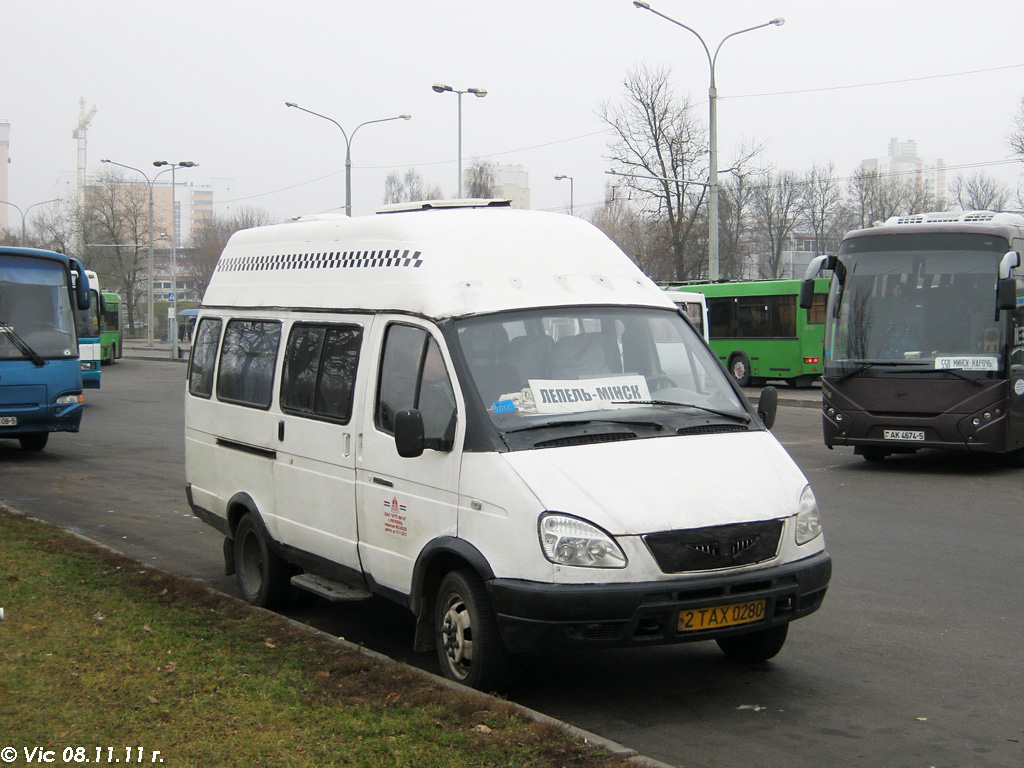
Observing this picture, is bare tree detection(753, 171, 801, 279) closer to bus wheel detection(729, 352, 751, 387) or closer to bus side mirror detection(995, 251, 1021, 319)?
bus wheel detection(729, 352, 751, 387)

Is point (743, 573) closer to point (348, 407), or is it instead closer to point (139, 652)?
point (348, 407)

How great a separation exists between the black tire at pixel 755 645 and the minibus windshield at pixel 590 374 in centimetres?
112

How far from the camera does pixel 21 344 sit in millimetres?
16953

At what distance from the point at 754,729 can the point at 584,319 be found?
2316 millimetres

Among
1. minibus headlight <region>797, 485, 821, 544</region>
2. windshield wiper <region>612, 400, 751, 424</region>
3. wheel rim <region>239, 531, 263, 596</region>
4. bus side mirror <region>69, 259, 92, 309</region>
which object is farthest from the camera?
bus side mirror <region>69, 259, 92, 309</region>

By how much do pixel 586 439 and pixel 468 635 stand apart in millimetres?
1129

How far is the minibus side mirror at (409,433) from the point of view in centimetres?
605

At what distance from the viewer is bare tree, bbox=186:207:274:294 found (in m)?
92.4

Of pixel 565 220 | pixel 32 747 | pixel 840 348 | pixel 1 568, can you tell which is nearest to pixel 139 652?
pixel 32 747

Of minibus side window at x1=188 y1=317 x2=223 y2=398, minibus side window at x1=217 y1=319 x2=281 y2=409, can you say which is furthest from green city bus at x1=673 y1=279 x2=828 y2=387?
minibus side window at x1=217 y1=319 x2=281 y2=409

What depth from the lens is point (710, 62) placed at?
1342 inches

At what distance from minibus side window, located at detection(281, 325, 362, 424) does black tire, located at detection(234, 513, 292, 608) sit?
1.01 m

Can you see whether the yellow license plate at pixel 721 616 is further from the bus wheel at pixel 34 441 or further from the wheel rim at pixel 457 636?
the bus wheel at pixel 34 441

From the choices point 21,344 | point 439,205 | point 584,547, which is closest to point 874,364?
point 439,205
